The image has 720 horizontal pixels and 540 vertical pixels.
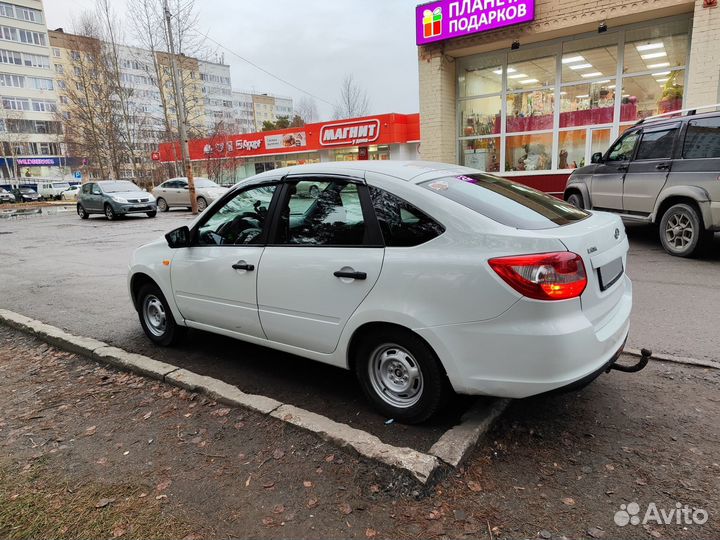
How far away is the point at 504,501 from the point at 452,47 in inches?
600

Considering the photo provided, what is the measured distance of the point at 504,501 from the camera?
7.95 feet

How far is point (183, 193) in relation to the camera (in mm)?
23016

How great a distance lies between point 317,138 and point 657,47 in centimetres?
2072

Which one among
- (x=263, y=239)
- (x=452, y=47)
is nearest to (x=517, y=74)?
(x=452, y=47)

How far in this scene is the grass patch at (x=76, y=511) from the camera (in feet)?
7.71

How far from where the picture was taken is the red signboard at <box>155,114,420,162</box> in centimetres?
2734

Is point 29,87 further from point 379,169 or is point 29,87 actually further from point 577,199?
point 379,169

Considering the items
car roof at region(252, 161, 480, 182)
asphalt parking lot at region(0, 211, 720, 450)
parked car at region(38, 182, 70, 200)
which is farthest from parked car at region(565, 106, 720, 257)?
parked car at region(38, 182, 70, 200)

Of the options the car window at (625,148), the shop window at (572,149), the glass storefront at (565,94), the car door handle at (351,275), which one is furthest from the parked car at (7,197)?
the car door handle at (351,275)

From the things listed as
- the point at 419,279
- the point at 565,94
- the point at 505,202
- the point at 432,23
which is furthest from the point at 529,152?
the point at 419,279

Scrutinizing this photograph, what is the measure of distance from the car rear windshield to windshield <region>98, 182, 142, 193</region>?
68.8 ft

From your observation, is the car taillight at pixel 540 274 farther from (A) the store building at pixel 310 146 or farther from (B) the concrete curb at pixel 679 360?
(A) the store building at pixel 310 146

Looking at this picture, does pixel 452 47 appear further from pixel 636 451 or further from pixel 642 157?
pixel 636 451

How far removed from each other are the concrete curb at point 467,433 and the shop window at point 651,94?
13.7 metres
